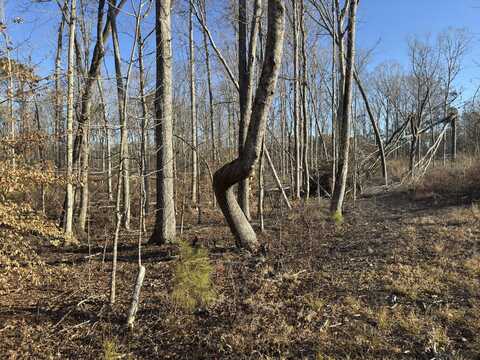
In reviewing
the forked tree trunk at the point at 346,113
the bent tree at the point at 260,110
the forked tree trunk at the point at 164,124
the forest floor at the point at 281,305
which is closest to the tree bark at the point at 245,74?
the bent tree at the point at 260,110

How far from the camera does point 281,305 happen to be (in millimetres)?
4426

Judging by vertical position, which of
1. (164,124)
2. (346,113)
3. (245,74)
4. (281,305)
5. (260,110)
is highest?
(245,74)

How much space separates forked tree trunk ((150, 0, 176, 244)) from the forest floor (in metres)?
0.60

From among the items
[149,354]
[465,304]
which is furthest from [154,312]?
[465,304]

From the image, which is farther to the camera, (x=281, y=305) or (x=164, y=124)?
(x=164, y=124)

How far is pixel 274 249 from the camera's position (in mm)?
6621

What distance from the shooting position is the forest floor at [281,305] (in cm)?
354

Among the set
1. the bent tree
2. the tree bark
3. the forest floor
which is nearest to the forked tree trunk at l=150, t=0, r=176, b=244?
→ the forest floor

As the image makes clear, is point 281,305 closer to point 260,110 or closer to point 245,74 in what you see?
point 260,110

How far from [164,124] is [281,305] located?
4688 millimetres

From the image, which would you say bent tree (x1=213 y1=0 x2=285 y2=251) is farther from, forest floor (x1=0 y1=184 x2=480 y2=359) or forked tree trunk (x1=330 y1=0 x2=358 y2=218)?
forked tree trunk (x1=330 y1=0 x2=358 y2=218)

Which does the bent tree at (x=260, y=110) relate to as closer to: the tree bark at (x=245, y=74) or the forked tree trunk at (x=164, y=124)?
the tree bark at (x=245, y=74)

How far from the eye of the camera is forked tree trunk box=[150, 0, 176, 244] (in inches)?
287

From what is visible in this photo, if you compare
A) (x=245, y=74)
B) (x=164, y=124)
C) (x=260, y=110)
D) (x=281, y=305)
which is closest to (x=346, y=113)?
(x=245, y=74)
